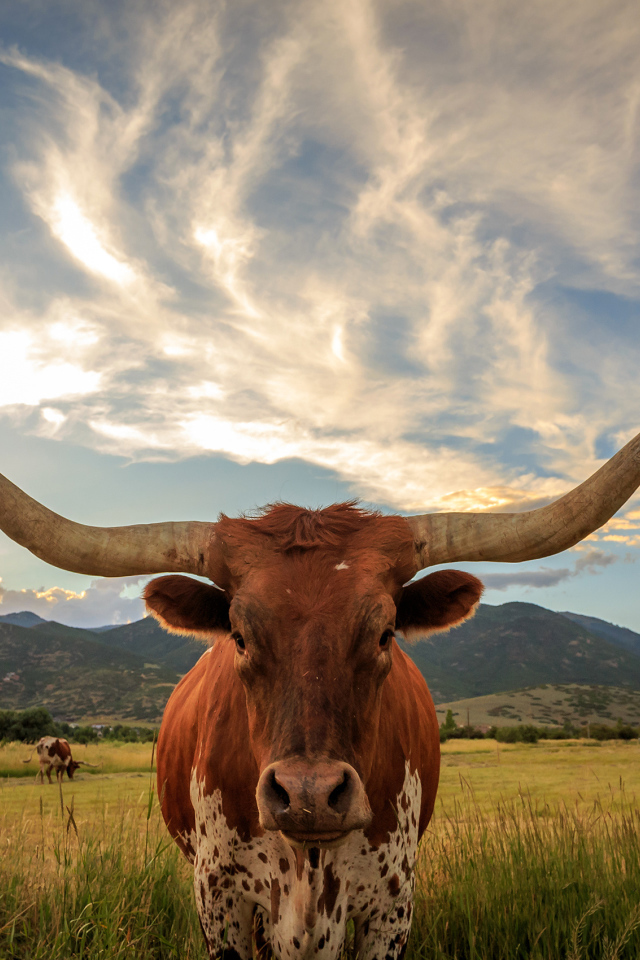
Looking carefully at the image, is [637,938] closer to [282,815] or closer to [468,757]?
[282,815]

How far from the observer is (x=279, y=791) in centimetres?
262

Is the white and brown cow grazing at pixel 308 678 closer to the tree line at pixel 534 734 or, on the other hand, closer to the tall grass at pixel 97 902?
the tall grass at pixel 97 902

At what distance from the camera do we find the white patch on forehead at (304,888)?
357 cm

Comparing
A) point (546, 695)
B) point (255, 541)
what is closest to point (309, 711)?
point (255, 541)

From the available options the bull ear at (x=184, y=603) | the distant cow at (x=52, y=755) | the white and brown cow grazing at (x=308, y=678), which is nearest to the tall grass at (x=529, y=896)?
the white and brown cow grazing at (x=308, y=678)

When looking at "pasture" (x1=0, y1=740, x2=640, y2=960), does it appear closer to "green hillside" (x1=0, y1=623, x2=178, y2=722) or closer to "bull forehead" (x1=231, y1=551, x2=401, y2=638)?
"bull forehead" (x1=231, y1=551, x2=401, y2=638)

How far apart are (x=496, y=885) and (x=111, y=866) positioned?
3.22 m

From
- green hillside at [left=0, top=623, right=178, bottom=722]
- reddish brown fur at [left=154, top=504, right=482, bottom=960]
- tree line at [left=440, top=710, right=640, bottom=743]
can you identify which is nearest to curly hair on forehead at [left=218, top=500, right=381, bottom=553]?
reddish brown fur at [left=154, top=504, right=482, bottom=960]

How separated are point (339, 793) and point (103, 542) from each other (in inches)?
72.3

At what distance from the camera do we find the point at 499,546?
11.6 ft

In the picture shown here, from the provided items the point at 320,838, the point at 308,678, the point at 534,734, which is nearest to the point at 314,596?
the point at 308,678

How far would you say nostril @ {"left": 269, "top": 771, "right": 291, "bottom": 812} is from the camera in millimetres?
2576

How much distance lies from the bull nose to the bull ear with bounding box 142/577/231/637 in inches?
52.4

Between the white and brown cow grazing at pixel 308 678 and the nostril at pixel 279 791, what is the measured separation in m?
0.01
